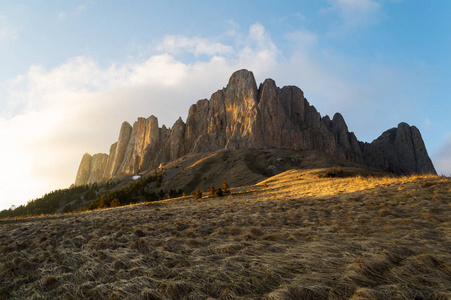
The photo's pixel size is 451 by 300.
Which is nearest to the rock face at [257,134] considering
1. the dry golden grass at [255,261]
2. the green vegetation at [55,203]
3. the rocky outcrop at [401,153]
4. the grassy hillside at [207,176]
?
the rocky outcrop at [401,153]

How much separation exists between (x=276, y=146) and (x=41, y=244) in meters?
97.5

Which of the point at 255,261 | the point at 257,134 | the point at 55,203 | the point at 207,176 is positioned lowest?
the point at 55,203

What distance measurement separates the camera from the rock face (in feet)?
356

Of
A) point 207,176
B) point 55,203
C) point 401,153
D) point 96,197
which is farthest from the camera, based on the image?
point 401,153

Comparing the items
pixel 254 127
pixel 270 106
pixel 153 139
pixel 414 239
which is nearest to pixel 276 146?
pixel 254 127

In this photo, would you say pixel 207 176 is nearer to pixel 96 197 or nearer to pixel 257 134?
pixel 257 134

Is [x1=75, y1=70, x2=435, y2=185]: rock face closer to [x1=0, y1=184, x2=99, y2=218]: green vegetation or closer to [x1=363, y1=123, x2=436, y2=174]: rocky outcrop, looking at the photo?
[x1=363, y1=123, x2=436, y2=174]: rocky outcrop

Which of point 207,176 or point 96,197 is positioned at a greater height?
point 207,176

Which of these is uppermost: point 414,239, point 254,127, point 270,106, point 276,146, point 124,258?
point 270,106

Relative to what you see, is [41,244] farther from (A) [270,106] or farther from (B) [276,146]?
(A) [270,106]

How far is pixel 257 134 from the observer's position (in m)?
104

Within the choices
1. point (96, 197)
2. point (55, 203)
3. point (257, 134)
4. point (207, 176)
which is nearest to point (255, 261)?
point (207, 176)

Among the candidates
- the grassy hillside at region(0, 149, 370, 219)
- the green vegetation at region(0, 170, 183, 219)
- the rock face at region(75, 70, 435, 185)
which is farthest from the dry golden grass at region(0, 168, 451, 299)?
the rock face at region(75, 70, 435, 185)

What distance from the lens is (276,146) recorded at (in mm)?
101625
